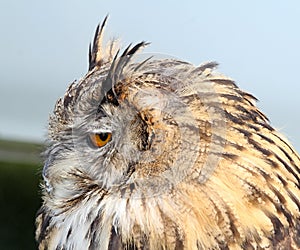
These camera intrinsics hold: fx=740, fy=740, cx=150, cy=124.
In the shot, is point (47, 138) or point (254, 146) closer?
point (254, 146)

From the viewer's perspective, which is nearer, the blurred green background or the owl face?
the owl face

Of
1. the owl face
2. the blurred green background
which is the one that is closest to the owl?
the owl face

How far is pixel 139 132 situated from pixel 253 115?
0.38 m

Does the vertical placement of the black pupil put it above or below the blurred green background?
above

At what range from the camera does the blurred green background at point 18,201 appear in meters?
6.84

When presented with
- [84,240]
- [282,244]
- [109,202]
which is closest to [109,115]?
[109,202]

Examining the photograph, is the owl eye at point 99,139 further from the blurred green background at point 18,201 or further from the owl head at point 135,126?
the blurred green background at point 18,201

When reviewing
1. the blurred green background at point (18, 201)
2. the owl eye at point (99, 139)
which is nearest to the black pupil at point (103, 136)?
the owl eye at point (99, 139)

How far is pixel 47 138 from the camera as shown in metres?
2.49

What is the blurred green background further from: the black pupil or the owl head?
the black pupil

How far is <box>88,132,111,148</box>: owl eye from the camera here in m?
2.23

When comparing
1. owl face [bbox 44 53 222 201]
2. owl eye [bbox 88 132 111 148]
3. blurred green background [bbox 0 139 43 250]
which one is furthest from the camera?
blurred green background [bbox 0 139 43 250]

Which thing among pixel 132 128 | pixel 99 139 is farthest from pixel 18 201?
pixel 132 128

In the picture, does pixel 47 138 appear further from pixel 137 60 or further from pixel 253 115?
pixel 253 115
